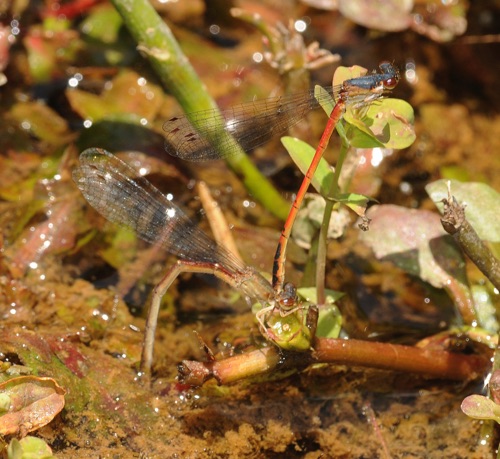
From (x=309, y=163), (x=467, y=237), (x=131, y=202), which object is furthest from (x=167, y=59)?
(x=467, y=237)

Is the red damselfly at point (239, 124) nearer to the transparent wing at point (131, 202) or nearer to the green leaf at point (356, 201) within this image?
the transparent wing at point (131, 202)

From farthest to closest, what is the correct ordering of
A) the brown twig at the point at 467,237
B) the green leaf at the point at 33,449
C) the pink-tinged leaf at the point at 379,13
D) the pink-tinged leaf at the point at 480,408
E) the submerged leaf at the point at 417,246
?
1. the pink-tinged leaf at the point at 379,13
2. the submerged leaf at the point at 417,246
3. the brown twig at the point at 467,237
4. the pink-tinged leaf at the point at 480,408
5. the green leaf at the point at 33,449

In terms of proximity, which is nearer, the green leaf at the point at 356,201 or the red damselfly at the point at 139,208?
the green leaf at the point at 356,201

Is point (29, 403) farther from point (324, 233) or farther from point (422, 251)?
point (422, 251)

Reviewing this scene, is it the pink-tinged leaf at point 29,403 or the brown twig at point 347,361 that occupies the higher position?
the pink-tinged leaf at point 29,403

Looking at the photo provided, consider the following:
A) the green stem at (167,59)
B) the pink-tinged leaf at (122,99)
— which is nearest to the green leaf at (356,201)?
the green stem at (167,59)

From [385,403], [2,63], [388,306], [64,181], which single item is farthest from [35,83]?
[385,403]
